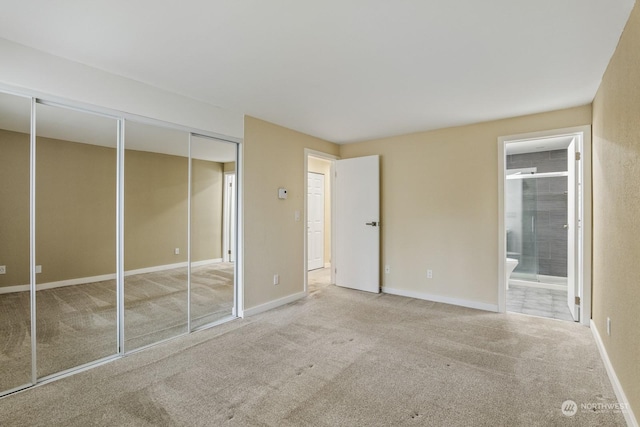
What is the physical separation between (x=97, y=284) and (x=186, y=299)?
83cm

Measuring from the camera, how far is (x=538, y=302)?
437cm

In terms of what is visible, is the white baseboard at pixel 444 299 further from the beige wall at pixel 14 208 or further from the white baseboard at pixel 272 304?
the beige wall at pixel 14 208

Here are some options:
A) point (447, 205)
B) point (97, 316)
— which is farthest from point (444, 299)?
point (97, 316)

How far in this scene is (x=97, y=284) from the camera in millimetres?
2773

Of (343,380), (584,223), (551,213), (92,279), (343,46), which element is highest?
(343,46)

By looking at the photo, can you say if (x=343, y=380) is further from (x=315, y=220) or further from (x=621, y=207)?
(x=315, y=220)

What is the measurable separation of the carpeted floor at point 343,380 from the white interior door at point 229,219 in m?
0.82

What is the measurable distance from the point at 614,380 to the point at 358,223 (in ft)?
11.0

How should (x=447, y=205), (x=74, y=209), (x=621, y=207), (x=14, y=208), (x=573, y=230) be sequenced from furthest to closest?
(x=447, y=205) → (x=573, y=230) → (x=74, y=209) → (x=14, y=208) → (x=621, y=207)

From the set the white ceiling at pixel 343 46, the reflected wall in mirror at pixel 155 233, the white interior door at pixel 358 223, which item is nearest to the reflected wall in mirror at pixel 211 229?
the reflected wall in mirror at pixel 155 233

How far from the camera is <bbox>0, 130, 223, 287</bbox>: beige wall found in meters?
2.26

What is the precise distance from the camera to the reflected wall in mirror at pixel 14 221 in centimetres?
221

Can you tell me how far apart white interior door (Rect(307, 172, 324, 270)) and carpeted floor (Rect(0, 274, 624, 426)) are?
128 inches

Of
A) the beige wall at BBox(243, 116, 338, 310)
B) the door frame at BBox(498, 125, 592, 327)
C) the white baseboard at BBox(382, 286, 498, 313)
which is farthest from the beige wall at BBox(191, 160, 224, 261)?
the door frame at BBox(498, 125, 592, 327)
